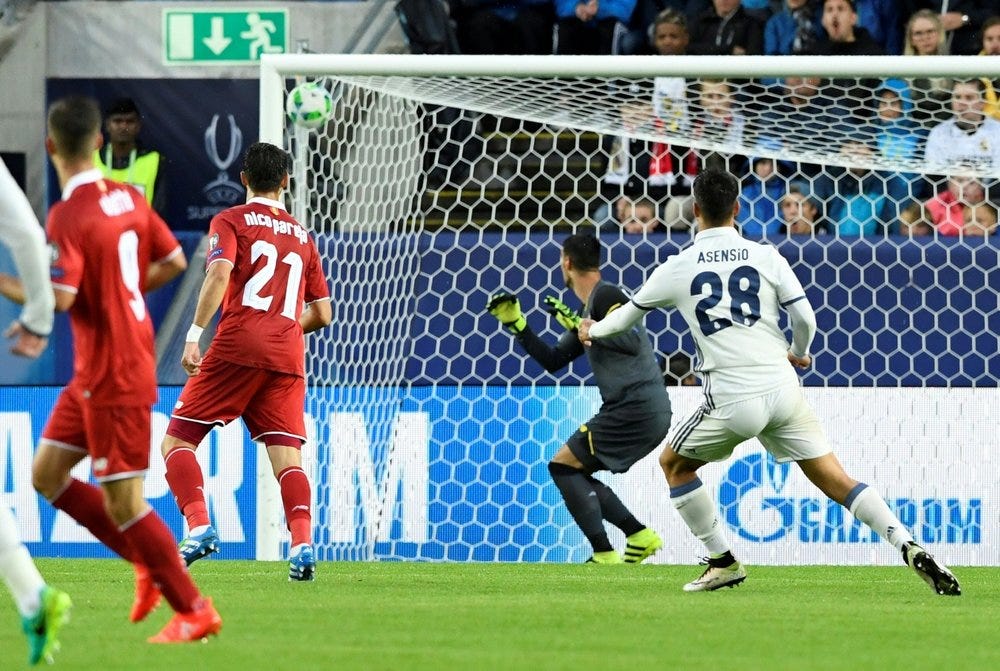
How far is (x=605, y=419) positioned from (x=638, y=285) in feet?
6.32

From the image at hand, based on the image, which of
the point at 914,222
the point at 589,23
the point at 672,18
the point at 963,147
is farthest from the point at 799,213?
the point at 589,23

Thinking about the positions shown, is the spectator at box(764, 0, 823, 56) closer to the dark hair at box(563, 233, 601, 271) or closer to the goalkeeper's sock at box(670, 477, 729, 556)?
the dark hair at box(563, 233, 601, 271)

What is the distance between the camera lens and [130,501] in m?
5.00

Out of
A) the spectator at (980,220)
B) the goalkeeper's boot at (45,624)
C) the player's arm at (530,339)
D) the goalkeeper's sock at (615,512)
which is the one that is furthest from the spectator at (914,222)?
the goalkeeper's boot at (45,624)

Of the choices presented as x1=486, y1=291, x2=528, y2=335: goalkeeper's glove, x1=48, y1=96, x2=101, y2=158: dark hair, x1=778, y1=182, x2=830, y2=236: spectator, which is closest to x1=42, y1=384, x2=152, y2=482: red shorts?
x1=48, y1=96, x2=101, y2=158: dark hair

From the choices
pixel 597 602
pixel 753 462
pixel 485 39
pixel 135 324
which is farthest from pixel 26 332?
pixel 485 39

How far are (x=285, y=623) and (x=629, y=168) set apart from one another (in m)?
6.58

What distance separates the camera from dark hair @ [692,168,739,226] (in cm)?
702

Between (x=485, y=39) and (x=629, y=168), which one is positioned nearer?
(x=629, y=168)

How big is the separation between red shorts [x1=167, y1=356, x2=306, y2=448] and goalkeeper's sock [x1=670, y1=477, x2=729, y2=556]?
1717 millimetres

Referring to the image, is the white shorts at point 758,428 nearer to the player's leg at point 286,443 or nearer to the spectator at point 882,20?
the player's leg at point 286,443

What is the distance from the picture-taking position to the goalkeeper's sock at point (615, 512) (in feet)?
31.1

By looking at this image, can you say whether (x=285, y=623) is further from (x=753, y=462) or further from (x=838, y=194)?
(x=838, y=194)

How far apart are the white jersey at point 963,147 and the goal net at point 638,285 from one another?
20 mm
